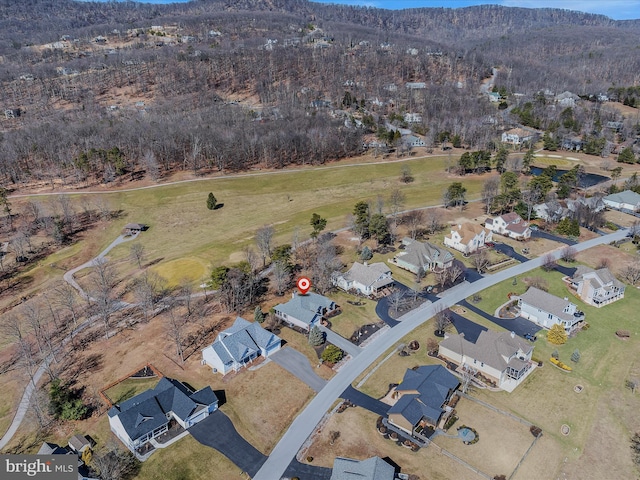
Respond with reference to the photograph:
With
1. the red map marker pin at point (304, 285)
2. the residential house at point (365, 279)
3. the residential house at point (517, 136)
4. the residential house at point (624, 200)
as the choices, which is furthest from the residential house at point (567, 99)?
the red map marker pin at point (304, 285)

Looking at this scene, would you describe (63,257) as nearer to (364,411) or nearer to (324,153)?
(364,411)

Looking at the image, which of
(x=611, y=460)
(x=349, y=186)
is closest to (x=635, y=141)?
(x=349, y=186)

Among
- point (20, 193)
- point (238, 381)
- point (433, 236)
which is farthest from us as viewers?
point (20, 193)

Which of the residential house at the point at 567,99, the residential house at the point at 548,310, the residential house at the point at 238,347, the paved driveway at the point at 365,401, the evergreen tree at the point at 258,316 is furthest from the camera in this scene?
the residential house at the point at 567,99

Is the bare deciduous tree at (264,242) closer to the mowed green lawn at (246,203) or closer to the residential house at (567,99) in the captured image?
the mowed green lawn at (246,203)

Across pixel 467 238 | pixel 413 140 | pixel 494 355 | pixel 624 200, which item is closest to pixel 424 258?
pixel 467 238

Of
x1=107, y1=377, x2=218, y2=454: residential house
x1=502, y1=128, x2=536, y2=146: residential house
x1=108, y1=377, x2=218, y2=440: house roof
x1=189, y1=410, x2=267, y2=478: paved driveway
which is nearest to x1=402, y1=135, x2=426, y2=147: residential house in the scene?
x1=502, y1=128, x2=536, y2=146: residential house
